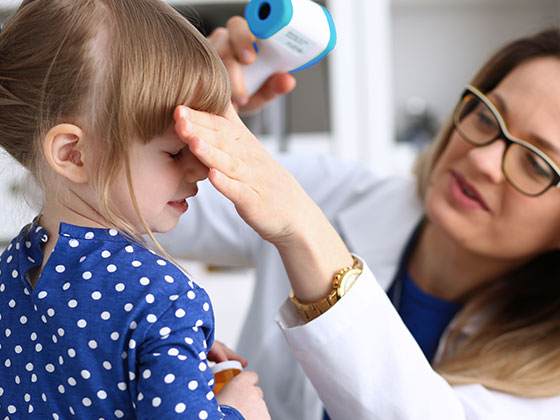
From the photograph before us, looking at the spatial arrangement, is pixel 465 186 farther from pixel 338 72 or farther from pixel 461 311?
pixel 338 72

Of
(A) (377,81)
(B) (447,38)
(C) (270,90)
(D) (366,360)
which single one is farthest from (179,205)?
(B) (447,38)

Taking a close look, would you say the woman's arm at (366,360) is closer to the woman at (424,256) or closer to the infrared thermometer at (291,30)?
the woman at (424,256)

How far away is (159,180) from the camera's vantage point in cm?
53

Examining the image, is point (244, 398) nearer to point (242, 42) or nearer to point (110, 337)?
point (110, 337)

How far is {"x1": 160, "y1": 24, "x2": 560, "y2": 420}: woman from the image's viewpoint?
25.4 inches

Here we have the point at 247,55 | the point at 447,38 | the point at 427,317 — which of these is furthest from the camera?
the point at 447,38

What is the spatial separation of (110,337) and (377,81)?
1.75 m

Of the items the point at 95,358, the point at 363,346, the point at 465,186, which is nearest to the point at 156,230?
the point at 95,358

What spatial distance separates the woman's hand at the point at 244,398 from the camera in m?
0.55

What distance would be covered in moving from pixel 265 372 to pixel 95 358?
64 cm

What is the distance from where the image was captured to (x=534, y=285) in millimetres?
1077

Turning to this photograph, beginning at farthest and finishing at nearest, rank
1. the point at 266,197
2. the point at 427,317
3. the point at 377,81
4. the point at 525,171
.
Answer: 1. the point at 377,81
2. the point at 427,317
3. the point at 525,171
4. the point at 266,197

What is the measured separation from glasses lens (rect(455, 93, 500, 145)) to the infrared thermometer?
0.37 m

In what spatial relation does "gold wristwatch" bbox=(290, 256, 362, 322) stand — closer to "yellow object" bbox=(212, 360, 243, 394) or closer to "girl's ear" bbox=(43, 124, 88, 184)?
"yellow object" bbox=(212, 360, 243, 394)
